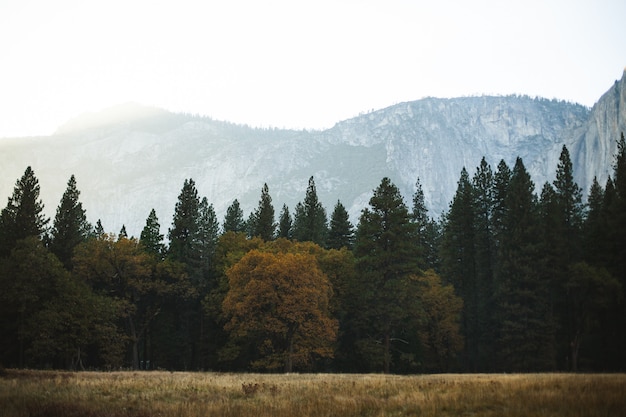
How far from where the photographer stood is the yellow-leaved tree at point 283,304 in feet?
148

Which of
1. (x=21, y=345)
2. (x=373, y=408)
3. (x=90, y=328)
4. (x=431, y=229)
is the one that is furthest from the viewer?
(x=431, y=229)

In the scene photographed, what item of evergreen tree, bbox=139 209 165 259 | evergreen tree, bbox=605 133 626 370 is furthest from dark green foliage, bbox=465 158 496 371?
evergreen tree, bbox=139 209 165 259

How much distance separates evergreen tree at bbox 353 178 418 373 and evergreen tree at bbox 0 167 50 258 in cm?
3800

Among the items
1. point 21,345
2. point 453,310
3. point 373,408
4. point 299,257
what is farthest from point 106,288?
point 373,408

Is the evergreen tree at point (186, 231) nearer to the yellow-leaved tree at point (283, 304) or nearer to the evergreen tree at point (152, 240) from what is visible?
the evergreen tree at point (152, 240)

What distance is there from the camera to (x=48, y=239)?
60906 millimetres

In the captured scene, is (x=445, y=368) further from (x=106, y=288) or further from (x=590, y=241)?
(x=106, y=288)

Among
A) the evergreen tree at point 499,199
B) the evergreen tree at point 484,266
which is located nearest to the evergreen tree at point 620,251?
the evergreen tree at point 484,266

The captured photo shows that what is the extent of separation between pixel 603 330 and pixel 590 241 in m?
9.01

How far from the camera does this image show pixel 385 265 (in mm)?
47844

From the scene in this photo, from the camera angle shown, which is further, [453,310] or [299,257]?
[453,310]

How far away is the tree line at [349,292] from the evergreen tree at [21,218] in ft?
0.54

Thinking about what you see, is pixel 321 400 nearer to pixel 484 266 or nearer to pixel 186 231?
pixel 484 266

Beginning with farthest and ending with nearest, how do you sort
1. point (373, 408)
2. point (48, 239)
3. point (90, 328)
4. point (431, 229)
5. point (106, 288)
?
point (431, 229) < point (48, 239) < point (106, 288) < point (90, 328) < point (373, 408)
